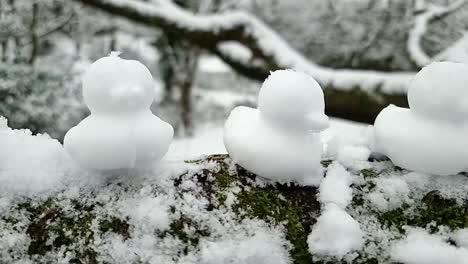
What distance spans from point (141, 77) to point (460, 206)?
79 centimetres

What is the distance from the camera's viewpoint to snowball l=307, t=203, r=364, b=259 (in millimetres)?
1065

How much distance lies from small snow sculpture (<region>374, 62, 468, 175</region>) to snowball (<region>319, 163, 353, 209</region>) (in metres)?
0.14

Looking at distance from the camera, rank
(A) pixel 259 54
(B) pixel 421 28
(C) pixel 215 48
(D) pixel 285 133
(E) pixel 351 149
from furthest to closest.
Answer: (B) pixel 421 28
(C) pixel 215 48
(A) pixel 259 54
(E) pixel 351 149
(D) pixel 285 133

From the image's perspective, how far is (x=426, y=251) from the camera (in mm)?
1081

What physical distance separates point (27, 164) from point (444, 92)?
950 millimetres

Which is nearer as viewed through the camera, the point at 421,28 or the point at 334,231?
the point at 334,231

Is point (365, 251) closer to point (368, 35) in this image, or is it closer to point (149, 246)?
point (149, 246)

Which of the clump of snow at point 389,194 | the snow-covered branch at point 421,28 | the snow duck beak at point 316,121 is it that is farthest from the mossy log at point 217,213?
the snow-covered branch at point 421,28

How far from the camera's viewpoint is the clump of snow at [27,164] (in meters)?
1.04

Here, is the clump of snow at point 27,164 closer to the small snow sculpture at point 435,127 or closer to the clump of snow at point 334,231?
the clump of snow at point 334,231

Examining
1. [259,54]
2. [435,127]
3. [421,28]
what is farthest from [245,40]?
[435,127]

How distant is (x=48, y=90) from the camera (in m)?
3.79

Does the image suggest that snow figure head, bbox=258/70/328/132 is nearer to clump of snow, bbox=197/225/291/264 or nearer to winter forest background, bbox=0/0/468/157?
clump of snow, bbox=197/225/291/264

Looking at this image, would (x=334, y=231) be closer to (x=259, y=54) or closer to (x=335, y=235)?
(x=335, y=235)
